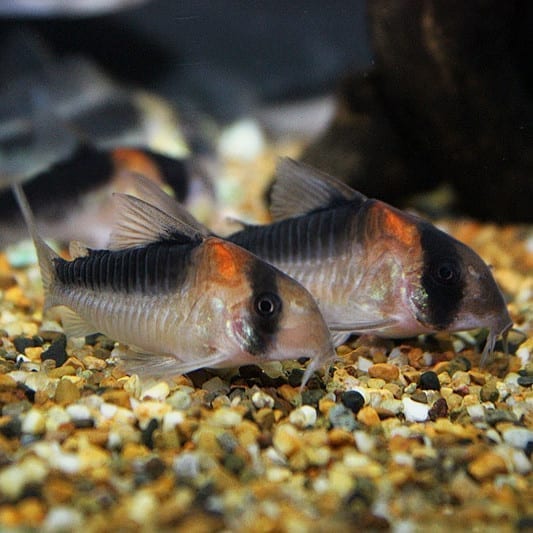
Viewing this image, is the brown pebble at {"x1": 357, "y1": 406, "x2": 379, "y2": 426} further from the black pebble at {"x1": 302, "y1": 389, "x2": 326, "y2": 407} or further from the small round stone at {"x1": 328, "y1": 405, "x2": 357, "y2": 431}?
the black pebble at {"x1": 302, "y1": 389, "x2": 326, "y2": 407}

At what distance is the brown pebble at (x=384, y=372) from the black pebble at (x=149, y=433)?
138cm

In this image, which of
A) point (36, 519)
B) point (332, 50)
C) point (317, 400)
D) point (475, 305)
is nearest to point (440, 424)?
point (317, 400)

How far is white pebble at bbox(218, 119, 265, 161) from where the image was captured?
11.6m

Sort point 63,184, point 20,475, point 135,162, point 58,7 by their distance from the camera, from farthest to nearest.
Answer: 1. point 58,7
2. point 135,162
3. point 63,184
4. point 20,475

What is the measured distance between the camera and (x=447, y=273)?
3725mm

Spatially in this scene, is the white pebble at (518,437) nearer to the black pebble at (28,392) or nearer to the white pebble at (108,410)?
the white pebble at (108,410)

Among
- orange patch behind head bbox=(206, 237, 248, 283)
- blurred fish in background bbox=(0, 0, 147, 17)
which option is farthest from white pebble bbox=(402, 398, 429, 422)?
blurred fish in background bbox=(0, 0, 147, 17)

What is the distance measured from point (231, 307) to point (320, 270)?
916 millimetres

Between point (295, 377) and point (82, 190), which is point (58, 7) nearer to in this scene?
point (82, 190)

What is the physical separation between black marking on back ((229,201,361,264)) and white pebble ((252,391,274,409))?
1008 mm

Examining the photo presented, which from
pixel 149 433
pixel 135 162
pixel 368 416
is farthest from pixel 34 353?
pixel 135 162

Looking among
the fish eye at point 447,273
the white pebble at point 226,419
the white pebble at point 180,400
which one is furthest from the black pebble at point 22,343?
the fish eye at point 447,273

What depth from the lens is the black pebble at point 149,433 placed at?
2.86 metres

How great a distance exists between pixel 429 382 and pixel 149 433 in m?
1.62
